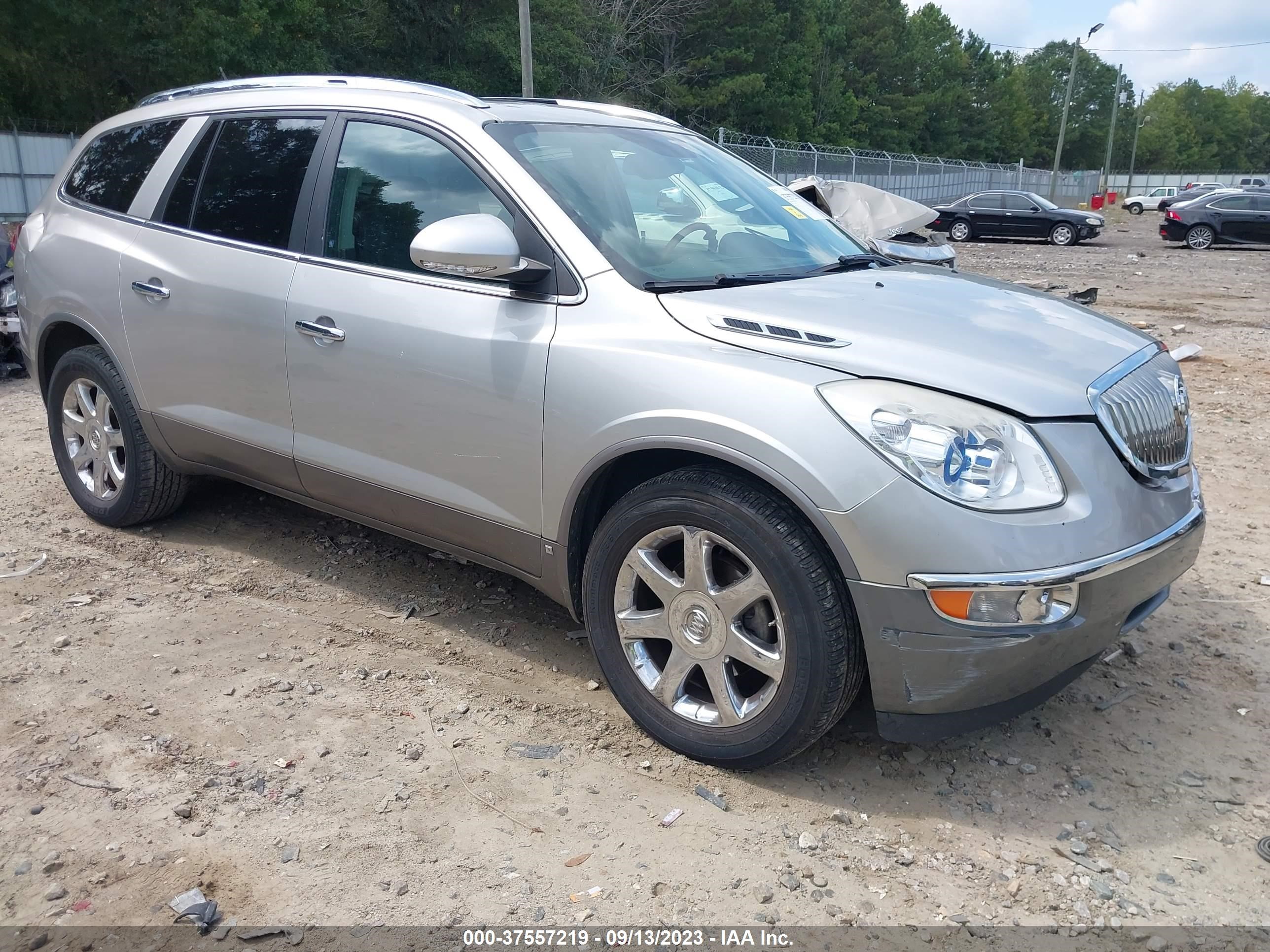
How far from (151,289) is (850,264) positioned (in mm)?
2766

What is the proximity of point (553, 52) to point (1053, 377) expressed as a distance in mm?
34955

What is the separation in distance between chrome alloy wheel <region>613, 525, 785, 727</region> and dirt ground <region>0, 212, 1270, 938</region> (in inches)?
9.5

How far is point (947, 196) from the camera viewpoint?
151ft

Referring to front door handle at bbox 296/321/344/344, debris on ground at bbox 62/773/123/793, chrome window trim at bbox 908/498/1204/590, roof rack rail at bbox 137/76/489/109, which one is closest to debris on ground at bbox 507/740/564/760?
debris on ground at bbox 62/773/123/793

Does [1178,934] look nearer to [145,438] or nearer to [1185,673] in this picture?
[1185,673]

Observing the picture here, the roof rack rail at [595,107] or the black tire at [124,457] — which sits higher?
the roof rack rail at [595,107]

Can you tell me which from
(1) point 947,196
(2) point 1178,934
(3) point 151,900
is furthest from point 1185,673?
(1) point 947,196

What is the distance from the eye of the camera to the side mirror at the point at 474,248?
3039mm

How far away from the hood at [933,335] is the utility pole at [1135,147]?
288 ft

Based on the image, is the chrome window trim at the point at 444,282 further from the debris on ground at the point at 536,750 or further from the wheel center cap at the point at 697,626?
the debris on ground at the point at 536,750

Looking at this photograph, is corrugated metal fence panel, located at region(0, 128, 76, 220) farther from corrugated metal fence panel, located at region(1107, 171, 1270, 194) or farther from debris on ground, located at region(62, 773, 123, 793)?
corrugated metal fence panel, located at region(1107, 171, 1270, 194)

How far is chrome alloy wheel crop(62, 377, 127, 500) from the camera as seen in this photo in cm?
→ 474

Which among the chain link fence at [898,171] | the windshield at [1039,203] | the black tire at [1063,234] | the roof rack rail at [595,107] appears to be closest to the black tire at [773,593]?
the roof rack rail at [595,107]

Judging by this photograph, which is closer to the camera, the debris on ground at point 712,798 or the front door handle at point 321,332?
the debris on ground at point 712,798
